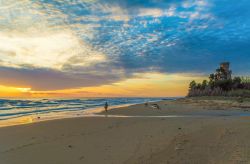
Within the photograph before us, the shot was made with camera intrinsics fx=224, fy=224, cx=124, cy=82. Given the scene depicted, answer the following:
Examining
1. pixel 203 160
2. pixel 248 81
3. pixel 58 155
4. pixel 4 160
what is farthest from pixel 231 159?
pixel 248 81

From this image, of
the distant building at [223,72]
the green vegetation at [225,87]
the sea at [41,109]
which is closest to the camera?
the sea at [41,109]

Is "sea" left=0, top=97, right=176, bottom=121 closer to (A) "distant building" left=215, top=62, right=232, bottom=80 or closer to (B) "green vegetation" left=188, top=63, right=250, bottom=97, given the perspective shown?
(B) "green vegetation" left=188, top=63, right=250, bottom=97

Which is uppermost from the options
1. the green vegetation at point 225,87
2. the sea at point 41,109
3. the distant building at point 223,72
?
the distant building at point 223,72

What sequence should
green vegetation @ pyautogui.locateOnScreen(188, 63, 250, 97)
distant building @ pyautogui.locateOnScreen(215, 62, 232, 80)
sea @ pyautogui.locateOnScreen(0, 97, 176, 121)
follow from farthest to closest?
distant building @ pyautogui.locateOnScreen(215, 62, 232, 80)
green vegetation @ pyautogui.locateOnScreen(188, 63, 250, 97)
sea @ pyautogui.locateOnScreen(0, 97, 176, 121)

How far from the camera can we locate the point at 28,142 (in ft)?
28.1

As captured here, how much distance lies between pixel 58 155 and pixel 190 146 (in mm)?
3859

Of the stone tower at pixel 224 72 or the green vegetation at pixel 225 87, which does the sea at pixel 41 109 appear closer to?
the green vegetation at pixel 225 87

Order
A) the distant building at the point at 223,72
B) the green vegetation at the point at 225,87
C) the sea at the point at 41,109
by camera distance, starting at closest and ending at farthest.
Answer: the sea at the point at 41,109
the green vegetation at the point at 225,87
the distant building at the point at 223,72

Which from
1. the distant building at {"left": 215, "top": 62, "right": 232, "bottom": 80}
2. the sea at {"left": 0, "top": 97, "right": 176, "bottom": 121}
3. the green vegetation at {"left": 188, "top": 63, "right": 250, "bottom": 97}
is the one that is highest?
the distant building at {"left": 215, "top": 62, "right": 232, "bottom": 80}

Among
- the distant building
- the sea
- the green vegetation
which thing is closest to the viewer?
the sea

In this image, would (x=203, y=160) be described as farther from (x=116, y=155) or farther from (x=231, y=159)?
(x=116, y=155)

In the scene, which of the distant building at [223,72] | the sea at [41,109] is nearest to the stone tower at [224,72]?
the distant building at [223,72]

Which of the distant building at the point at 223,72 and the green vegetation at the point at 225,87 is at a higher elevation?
the distant building at the point at 223,72

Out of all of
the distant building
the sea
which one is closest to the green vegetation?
the distant building
